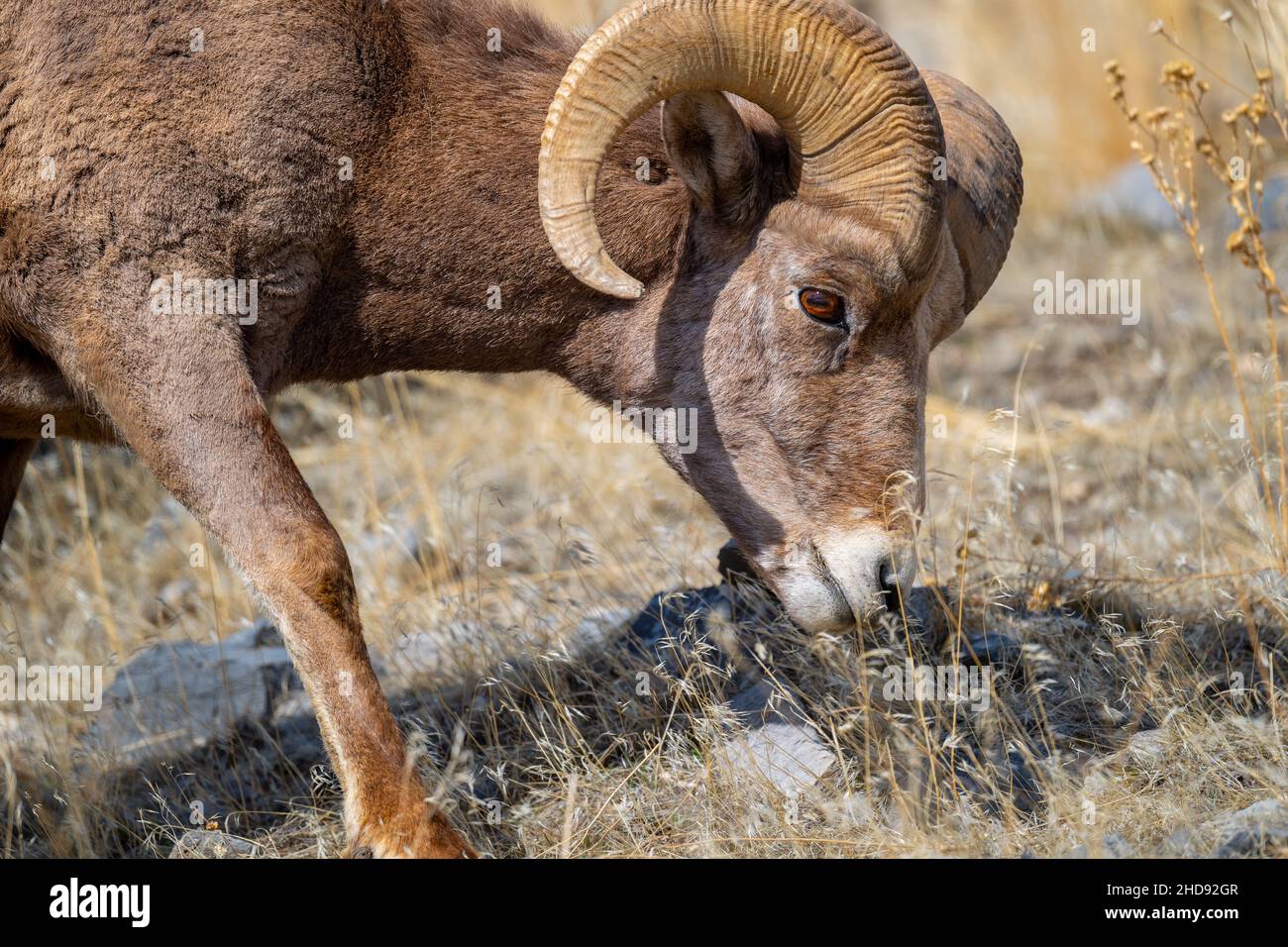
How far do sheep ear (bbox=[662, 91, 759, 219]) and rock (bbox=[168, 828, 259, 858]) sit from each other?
2.43 m

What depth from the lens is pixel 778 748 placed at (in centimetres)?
423

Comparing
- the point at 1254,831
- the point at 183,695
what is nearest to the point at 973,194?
the point at 1254,831

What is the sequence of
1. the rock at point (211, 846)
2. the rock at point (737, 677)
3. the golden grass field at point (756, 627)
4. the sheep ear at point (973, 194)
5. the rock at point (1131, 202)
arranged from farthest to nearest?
the rock at point (1131, 202)
the sheep ear at point (973, 194)
the rock at point (737, 677)
the rock at point (211, 846)
the golden grass field at point (756, 627)

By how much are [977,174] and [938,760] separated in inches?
74.1

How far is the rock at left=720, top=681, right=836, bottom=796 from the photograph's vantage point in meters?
4.07

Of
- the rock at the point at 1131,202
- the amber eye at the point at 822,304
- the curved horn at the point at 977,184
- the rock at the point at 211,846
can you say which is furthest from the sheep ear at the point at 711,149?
the rock at the point at 1131,202

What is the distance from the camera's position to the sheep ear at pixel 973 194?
14.1ft

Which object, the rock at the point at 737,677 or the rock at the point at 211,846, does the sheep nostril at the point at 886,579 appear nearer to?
the rock at the point at 737,677

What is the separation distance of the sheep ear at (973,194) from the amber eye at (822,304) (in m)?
0.47

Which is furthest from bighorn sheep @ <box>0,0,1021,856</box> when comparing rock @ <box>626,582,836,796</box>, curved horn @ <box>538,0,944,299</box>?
rock @ <box>626,582,836,796</box>

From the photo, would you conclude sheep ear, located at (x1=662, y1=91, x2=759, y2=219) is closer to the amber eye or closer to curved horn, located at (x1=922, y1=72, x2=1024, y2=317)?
the amber eye

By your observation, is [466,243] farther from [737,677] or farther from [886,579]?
[737,677]

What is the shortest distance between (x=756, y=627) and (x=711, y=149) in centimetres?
174
